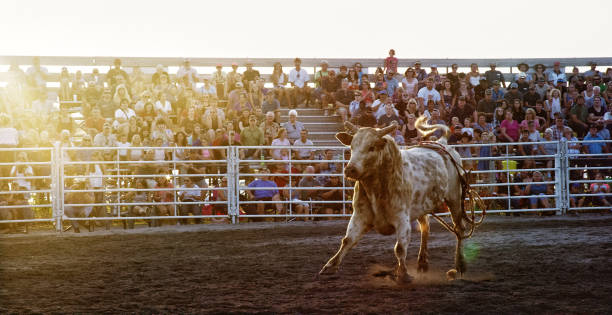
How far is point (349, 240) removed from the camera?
6.00 m

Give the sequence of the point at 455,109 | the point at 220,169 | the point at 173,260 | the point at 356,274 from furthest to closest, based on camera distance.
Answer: the point at 455,109 < the point at 220,169 < the point at 173,260 < the point at 356,274

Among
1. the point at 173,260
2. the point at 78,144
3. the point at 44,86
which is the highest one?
the point at 44,86

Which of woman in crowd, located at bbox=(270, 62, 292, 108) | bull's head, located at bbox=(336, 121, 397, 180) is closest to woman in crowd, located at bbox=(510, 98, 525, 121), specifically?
woman in crowd, located at bbox=(270, 62, 292, 108)

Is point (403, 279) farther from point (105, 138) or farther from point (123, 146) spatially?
point (105, 138)

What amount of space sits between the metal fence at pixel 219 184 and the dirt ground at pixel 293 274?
6.40 ft

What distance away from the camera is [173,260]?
26.1 feet

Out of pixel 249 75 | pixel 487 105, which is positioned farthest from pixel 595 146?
pixel 249 75

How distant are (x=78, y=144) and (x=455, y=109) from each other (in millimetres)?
8041

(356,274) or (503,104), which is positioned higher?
(503,104)

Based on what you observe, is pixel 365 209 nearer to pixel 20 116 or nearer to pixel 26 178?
pixel 26 178

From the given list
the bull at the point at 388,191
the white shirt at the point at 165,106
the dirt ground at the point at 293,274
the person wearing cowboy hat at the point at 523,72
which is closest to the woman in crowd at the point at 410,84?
the person wearing cowboy hat at the point at 523,72

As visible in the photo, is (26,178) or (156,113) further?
(156,113)

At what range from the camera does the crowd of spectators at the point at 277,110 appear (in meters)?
13.8

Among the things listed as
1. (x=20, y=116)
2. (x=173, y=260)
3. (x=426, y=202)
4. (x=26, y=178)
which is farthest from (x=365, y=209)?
(x=20, y=116)
